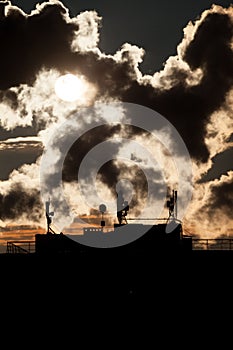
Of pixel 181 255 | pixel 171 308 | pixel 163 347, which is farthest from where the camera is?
pixel 181 255

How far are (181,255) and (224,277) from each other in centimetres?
491

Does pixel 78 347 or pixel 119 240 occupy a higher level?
pixel 119 240

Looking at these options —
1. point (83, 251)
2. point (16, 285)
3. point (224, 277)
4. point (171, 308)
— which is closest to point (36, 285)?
point (16, 285)

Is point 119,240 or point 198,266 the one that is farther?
point 119,240

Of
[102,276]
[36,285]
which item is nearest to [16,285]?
[36,285]

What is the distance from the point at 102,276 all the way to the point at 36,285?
551 cm

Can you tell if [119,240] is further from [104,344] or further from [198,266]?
[104,344]

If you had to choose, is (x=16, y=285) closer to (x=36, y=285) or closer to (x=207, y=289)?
(x=36, y=285)

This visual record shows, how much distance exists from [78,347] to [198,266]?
13.4m

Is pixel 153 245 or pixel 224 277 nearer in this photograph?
pixel 224 277

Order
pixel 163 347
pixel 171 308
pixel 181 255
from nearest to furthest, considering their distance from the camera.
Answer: pixel 163 347 < pixel 171 308 < pixel 181 255

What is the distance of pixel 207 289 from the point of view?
65.4m

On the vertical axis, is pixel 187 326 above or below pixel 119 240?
A: below

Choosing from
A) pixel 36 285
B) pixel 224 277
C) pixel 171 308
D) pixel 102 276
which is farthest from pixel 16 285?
pixel 224 277
